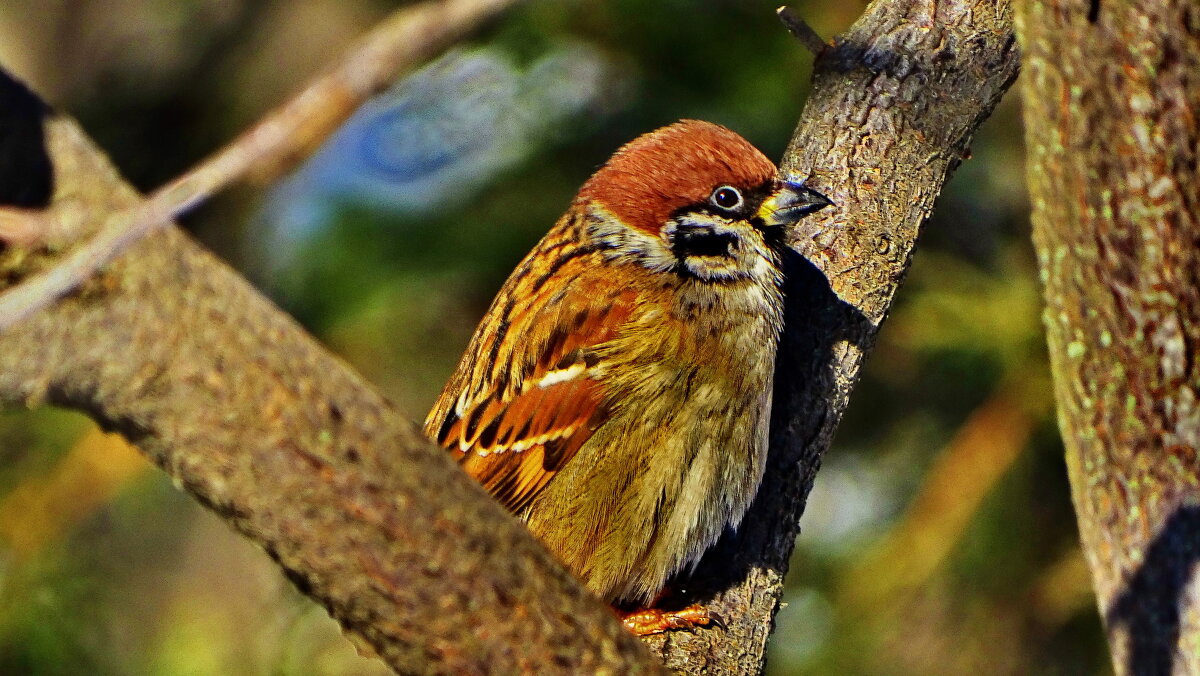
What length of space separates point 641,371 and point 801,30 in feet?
3.14

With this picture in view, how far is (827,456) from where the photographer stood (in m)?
6.13

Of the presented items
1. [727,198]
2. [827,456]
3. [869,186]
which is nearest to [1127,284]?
[869,186]

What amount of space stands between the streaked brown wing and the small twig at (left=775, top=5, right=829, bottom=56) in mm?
803

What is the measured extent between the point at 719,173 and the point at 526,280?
624 mm

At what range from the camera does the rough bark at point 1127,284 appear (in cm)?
201

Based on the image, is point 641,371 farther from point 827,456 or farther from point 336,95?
point 827,456

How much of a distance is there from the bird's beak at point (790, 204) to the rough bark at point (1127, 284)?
3.95 feet

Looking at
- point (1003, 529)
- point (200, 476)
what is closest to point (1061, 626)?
point (1003, 529)

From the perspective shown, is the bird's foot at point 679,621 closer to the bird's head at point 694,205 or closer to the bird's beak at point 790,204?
the bird's head at point 694,205

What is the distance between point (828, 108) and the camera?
A: 11.6 feet

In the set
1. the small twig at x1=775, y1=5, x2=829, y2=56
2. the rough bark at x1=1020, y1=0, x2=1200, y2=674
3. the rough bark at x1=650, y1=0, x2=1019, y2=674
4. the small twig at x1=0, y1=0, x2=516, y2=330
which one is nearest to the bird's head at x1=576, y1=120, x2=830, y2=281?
the rough bark at x1=650, y1=0, x2=1019, y2=674

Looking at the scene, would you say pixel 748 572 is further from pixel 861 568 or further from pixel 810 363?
pixel 861 568

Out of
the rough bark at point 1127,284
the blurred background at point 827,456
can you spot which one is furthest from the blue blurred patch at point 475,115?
the rough bark at point 1127,284

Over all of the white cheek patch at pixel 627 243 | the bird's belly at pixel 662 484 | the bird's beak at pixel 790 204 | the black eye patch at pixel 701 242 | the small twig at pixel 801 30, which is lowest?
the bird's belly at pixel 662 484
